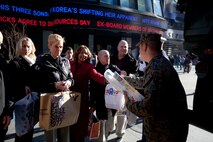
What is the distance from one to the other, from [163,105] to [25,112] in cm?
189

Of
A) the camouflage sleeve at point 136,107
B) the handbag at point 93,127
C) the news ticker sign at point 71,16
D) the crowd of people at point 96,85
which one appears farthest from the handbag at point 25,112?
the news ticker sign at point 71,16

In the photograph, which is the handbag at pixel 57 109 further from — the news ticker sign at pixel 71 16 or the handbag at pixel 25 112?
the news ticker sign at pixel 71 16

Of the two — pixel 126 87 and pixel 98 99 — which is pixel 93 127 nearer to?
pixel 98 99

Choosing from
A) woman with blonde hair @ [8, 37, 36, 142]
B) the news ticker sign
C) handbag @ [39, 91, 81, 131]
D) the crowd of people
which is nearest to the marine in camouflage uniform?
the crowd of people

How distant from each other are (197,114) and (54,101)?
1796 millimetres

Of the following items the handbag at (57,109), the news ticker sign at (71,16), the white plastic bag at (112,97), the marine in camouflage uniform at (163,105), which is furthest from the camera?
the news ticker sign at (71,16)

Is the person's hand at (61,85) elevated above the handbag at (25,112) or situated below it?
above

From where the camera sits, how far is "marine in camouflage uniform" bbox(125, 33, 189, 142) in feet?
6.89

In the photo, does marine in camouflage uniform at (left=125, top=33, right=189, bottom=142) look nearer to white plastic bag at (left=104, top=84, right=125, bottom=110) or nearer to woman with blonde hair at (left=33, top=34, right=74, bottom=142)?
woman with blonde hair at (left=33, top=34, right=74, bottom=142)

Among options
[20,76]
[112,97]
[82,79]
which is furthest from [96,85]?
[20,76]

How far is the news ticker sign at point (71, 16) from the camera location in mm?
17172

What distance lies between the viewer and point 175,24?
43.3 metres

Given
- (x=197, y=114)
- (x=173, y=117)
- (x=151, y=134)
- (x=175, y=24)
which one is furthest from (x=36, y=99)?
(x=175, y=24)

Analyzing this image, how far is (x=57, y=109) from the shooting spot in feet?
10.2
